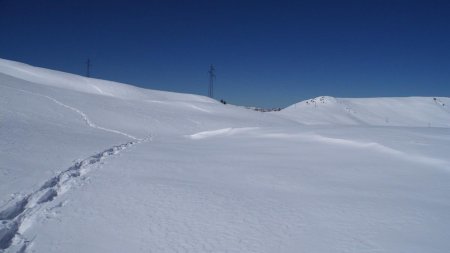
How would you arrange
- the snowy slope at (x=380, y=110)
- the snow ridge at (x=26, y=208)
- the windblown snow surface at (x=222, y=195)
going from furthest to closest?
the snowy slope at (x=380, y=110)
the windblown snow surface at (x=222, y=195)
the snow ridge at (x=26, y=208)

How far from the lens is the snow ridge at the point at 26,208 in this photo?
4.63 metres

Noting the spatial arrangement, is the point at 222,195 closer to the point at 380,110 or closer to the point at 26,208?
the point at 26,208

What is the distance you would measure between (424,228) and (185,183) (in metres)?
4.80

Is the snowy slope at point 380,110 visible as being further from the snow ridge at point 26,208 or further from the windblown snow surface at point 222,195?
the snow ridge at point 26,208

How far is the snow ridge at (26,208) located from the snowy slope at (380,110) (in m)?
51.2

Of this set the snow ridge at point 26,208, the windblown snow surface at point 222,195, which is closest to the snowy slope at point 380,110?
the windblown snow surface at point 222,195

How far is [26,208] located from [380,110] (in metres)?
76.5

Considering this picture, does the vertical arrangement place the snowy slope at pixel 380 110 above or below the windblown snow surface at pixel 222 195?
above

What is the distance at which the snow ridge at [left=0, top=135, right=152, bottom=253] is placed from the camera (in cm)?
463

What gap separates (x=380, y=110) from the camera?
72.6m

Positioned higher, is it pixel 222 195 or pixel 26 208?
pixel 222 195

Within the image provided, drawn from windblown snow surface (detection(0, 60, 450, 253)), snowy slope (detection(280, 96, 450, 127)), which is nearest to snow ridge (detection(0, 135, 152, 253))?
→ windblown snow surface (detection(0, 60, 450, 253))

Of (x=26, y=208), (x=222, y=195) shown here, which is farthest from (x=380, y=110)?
(x=26, y=208)

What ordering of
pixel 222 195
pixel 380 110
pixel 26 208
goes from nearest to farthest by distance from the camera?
pixel 26 208
pixel 222 195
pixel 380 110
